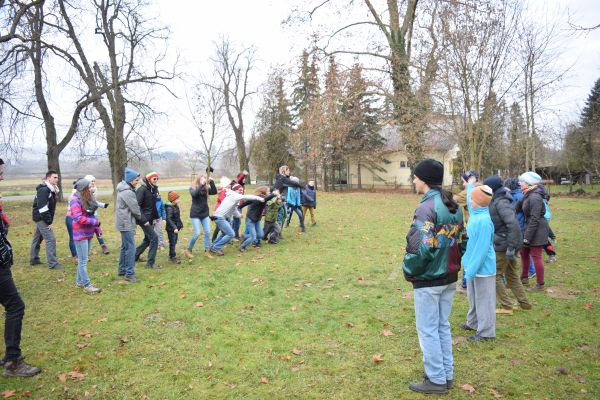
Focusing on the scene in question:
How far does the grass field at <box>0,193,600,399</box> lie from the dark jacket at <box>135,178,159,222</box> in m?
1.25

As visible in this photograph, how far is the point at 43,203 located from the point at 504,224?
28.2 feet

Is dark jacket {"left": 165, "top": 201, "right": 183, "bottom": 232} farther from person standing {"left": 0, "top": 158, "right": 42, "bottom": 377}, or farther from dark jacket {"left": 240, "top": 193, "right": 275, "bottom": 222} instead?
person standing {"left": 0, "top": 158, "right": 42, "bottom": 377}

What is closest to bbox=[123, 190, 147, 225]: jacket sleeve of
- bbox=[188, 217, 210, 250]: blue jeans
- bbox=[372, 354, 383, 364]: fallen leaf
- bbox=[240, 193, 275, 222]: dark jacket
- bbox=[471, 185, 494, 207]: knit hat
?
bbox=[188, 217, 210, 250]: blue jeans

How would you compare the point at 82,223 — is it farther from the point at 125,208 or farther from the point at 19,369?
the point at 19,369

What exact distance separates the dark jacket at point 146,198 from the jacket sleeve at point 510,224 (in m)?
6.38

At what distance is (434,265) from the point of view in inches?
145

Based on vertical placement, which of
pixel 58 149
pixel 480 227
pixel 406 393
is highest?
pixel 58 149

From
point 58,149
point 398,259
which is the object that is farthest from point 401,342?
point 58,149

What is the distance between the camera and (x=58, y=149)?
25109 mm

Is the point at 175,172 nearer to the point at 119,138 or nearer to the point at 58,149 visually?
the point at 58,149

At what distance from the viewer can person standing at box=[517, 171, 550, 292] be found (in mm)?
6781

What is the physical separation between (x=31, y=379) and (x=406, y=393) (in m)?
3.90

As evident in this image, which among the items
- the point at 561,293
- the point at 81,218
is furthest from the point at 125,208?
the point at 561,293

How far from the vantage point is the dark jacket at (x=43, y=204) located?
8.29 m
